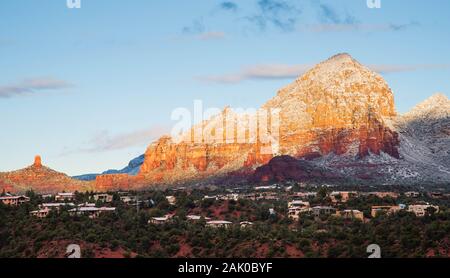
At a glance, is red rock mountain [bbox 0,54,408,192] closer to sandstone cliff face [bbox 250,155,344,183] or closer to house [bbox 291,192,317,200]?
sandstone cliff face [bbox 250,155,344,183]

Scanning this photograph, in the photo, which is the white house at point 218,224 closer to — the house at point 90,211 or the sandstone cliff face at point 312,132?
the house at point 90,211

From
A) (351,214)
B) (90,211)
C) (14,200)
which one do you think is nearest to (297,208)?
(351,214)

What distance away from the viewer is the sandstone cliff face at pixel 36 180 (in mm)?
140000

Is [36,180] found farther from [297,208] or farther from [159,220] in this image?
[159,220]

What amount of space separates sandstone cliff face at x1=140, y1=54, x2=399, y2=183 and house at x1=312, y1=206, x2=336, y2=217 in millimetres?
85045

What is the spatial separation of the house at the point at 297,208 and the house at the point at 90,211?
591 inches

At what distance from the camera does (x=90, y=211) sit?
86500 mm

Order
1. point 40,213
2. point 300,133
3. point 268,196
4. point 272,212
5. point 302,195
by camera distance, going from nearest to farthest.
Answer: point 40,213
point 272,212
point 302,195
point 268,196
point 300,133

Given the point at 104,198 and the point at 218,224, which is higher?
the point at 104,198

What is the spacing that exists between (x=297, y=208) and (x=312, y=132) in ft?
305

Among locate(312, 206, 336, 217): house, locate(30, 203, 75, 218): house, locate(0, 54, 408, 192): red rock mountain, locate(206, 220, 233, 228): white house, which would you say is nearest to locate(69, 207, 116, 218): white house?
locate(30, 203, 75, 218): house

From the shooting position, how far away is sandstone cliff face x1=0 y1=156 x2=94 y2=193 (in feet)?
459

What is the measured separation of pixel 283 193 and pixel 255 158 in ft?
161
